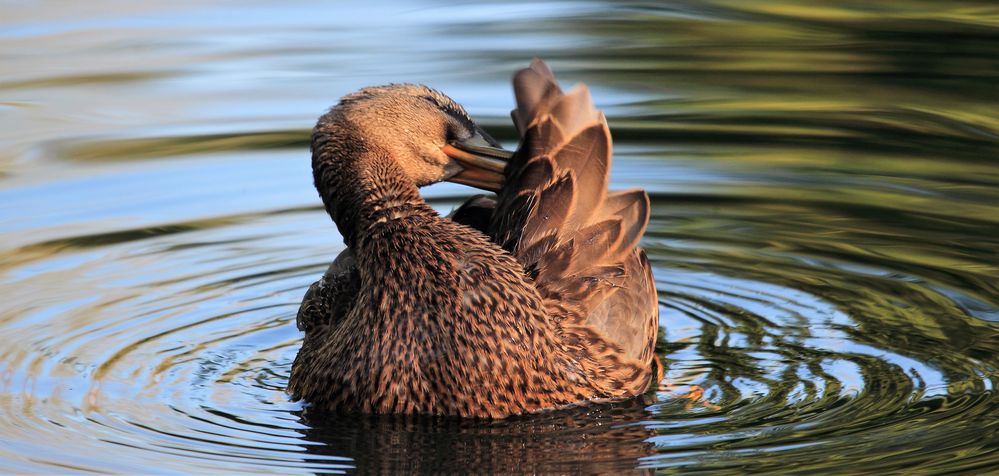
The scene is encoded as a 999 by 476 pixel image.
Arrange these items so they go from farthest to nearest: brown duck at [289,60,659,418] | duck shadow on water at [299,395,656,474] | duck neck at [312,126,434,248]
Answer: duck neck at [312,126,434,248], brown duck at [289,60,659,418], duck shadow on water at [299,395,656,474]

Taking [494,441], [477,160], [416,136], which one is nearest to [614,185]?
[477,160]

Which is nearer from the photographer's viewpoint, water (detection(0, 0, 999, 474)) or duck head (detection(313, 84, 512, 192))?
water (detection(0, 0, 999, 474))

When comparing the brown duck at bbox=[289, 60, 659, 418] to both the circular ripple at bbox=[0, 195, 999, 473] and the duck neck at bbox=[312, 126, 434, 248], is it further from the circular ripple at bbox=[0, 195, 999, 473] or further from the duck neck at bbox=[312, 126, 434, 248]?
the circular ripple at bbox=[0, 195, 999, 473]

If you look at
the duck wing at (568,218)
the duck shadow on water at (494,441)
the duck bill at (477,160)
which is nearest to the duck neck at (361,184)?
the duck bill at (477,160)

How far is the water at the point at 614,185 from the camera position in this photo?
654 cm

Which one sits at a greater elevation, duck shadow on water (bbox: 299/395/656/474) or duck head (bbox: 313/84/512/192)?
duck head (bbox: 313/84/512/192)

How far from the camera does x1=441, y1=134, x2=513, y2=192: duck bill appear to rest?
7.21m

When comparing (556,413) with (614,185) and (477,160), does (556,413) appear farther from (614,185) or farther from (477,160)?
(614,185)

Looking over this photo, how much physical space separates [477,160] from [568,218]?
518 mm

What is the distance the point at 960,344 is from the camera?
739cm

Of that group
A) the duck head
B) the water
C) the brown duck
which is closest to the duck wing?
the brown duck

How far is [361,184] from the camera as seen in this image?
6953 mm

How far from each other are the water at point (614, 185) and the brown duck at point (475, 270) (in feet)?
0.61

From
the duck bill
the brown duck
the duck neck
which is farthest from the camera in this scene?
the duck bill
